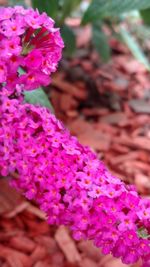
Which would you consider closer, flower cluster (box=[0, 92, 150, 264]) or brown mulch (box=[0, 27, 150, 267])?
flower cluster (box=[0, 92, 150, 264])

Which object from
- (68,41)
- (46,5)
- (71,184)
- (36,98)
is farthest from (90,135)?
(71,184)

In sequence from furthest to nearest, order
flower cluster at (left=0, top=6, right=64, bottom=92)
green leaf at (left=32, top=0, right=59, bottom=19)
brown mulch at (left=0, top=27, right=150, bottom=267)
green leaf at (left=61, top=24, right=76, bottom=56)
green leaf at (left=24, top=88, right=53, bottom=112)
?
green leaf at (left=61, top=24, right=76, bottom=56) → green leaf at (left=32, top=0, right=59, bottom=19) → brown mulch at (left=0, top=27, right=150, bottom=267) → green leaf at (left=24, top=88, right=53, bottom=112) → flower cluster at (left=0, top=6, right=64, bottom=92)

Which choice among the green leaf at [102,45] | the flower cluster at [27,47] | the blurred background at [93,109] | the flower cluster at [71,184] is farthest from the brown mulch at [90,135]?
the flower cluster at [27,47]

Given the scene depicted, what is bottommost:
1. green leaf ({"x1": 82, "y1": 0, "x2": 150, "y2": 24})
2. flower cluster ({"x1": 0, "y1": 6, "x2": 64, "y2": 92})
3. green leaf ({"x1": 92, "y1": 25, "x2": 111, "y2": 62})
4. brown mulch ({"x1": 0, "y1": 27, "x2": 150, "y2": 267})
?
brown mulch ({"x1": 0, "y1": 27, "x2": 150, "y2": 267})

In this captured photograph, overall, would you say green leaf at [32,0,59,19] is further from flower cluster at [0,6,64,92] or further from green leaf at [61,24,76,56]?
flower cluster at [0,6,64,92]

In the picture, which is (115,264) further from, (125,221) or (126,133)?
(126,133)

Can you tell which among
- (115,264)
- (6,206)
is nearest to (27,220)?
(6,206)

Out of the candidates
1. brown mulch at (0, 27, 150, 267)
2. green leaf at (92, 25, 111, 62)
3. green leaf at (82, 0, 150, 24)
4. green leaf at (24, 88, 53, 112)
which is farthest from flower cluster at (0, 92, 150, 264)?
green leaf at (92, 25, 111, 62)

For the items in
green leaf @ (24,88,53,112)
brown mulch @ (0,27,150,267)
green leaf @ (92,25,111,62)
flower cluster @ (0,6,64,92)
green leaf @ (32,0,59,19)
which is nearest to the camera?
flower cluster @ (0,6,64,92)

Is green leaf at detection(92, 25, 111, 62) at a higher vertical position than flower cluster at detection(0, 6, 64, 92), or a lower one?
lower
